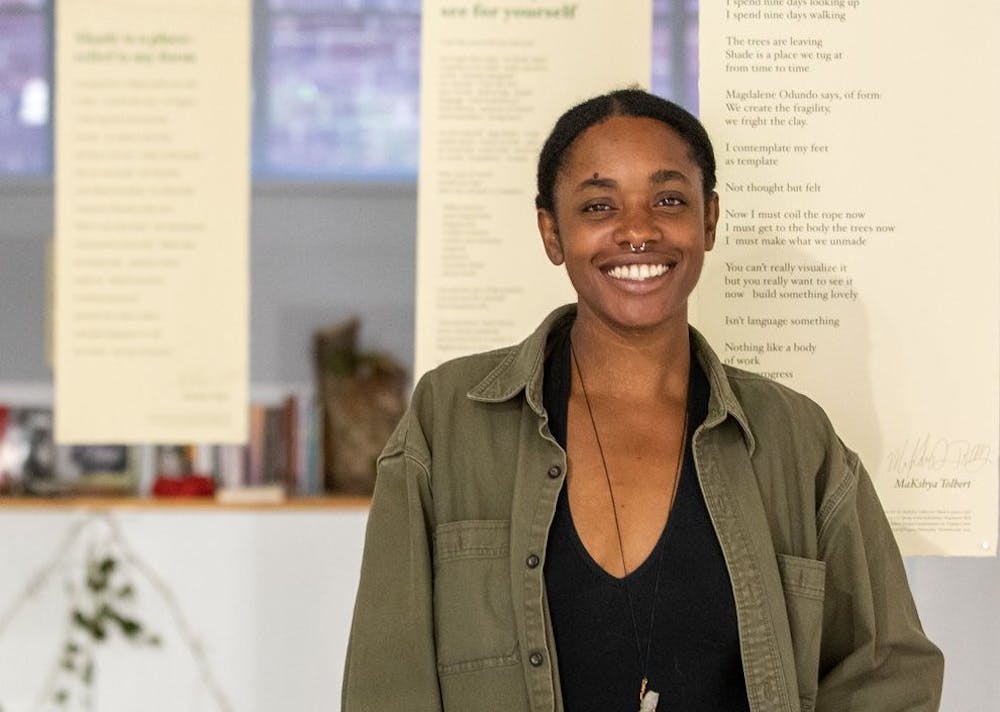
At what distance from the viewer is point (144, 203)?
7.80 feet

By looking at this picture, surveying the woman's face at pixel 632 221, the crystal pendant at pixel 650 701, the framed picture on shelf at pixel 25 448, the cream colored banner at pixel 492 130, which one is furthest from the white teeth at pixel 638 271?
the framed picture on shelf at pixel 25 448

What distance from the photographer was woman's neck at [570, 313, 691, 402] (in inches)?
66.2

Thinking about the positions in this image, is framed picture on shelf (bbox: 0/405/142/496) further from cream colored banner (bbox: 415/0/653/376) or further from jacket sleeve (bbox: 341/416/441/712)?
jacket sleeve (bbox: 341/416/441/712)

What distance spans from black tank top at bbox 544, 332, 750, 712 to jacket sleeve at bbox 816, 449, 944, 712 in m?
0.18

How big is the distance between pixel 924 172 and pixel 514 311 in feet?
2.43

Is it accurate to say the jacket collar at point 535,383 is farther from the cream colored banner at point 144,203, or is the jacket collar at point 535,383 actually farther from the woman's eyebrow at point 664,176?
the cream colored banner at point 144,203

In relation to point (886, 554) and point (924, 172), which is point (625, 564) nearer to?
point (886, 554)

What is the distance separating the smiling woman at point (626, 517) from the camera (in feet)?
5.05

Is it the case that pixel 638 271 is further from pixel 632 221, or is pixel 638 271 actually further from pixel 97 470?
pixel 97 470

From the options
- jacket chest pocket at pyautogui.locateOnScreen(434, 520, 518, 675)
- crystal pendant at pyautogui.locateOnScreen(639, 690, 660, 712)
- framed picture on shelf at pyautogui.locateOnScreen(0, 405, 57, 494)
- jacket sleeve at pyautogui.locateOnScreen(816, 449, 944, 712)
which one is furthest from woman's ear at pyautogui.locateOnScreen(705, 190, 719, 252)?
framed picture on shelf at pyautogui.locateOnScreen(0, 405, 57, 494)

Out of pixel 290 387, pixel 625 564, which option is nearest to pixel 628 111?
pixel 625 564

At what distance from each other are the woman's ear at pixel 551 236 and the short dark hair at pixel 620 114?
0.04ft
